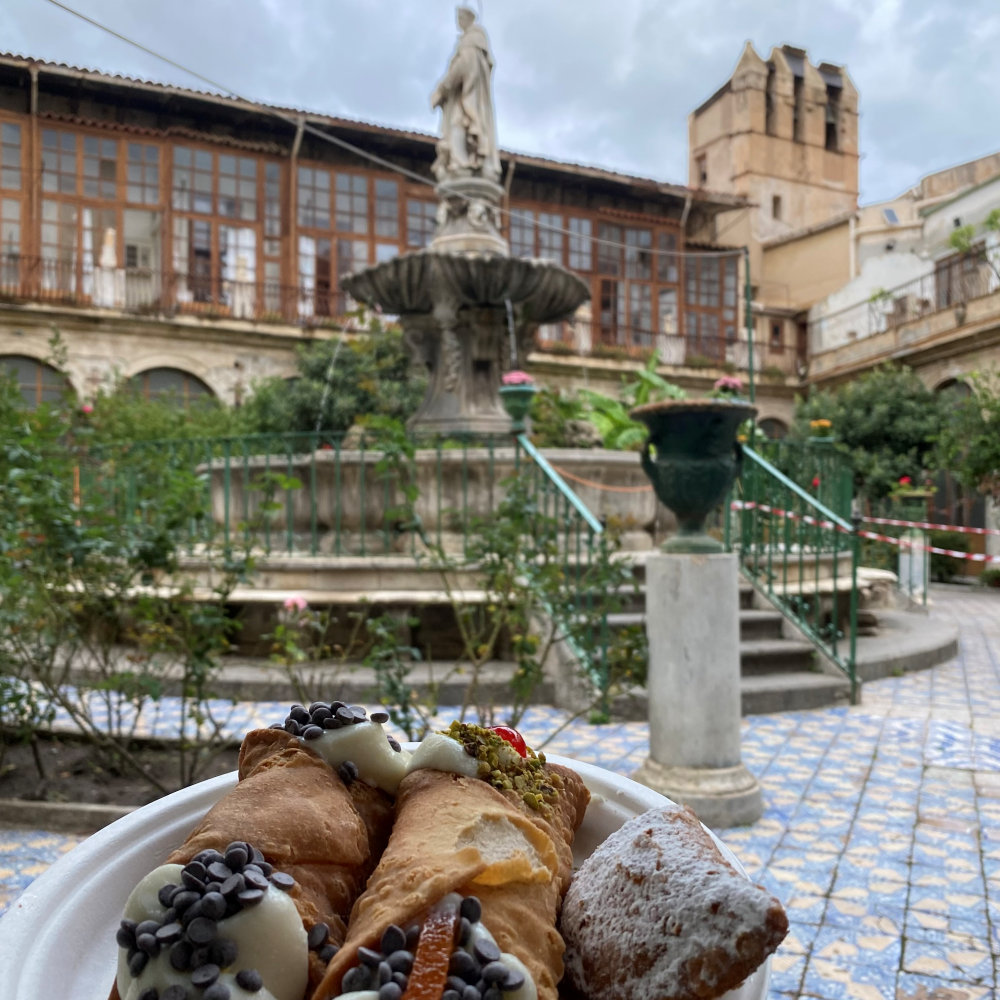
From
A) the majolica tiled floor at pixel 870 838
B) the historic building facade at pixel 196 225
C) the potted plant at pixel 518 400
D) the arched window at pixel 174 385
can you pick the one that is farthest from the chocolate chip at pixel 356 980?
the arched window at pixel 174 385

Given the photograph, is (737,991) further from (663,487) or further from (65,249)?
(65,249)

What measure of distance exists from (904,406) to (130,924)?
2315 cm

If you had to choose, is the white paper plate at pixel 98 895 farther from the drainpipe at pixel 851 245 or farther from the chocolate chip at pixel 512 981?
the drainpipe at pixel 851 245

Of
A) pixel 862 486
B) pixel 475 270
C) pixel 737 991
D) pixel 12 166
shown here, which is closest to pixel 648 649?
pixel 737 991

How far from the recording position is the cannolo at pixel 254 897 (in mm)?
684

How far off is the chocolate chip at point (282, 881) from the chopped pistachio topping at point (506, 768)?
0.99 ft

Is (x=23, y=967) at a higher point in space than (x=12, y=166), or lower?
lower

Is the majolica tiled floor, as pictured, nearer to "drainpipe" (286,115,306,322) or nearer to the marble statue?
the marble statue

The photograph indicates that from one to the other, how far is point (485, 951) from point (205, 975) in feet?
0.72

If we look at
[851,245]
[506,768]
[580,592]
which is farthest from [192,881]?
[851,245]

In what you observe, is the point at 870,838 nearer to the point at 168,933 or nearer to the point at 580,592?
the point at 580,592

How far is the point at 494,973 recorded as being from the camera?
68cm

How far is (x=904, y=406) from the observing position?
21.2 metres

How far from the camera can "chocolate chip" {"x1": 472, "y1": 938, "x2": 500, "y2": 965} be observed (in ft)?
2.30
